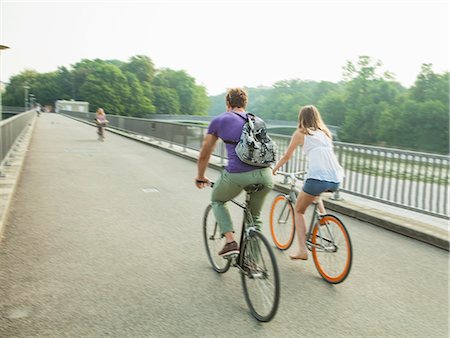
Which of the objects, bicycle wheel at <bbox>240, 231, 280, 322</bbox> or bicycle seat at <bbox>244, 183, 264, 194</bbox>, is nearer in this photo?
bicycle wheel at <bbox>240, 231, 280, 322</bbox>

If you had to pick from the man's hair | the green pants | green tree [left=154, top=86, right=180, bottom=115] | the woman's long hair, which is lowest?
the green pants

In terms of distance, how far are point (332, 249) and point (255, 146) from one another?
1408mm

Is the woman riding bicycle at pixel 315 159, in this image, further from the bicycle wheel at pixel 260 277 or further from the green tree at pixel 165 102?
the green tree at pixel 165 102

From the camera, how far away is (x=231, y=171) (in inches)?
142

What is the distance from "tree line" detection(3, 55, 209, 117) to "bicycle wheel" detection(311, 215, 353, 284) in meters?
107

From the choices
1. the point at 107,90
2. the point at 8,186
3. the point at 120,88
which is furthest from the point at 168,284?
the point at 120,88

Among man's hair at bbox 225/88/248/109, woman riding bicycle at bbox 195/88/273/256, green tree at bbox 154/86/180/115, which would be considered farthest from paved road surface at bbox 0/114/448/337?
green tree at bbox 154/86/180/115

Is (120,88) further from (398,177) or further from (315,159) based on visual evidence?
(315,159)

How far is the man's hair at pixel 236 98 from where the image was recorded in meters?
3.67

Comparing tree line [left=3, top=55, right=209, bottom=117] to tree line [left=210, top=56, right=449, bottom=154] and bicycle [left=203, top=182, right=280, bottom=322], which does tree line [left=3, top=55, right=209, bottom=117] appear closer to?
tree line [left=210, top=56, right=449, bottom=154]

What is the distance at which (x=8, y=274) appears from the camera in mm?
4113

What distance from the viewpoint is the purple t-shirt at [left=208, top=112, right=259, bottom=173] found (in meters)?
3.52

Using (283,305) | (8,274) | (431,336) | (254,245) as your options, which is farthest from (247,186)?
(8,274)

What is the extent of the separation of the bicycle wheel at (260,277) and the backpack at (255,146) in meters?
0.56
